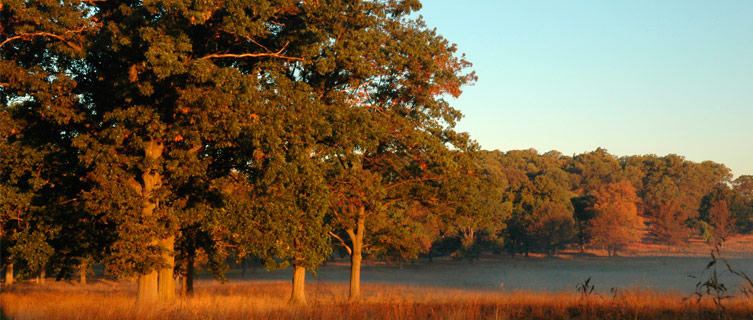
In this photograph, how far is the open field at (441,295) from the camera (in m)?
10.1

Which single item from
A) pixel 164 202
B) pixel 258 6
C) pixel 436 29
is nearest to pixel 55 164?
pixel 164 202

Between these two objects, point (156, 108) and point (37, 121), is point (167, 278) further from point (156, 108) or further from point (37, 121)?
point (37, 121)

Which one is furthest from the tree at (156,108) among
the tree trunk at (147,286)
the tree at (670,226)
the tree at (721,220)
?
the tree at (721,220)

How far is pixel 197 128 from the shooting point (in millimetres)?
16812

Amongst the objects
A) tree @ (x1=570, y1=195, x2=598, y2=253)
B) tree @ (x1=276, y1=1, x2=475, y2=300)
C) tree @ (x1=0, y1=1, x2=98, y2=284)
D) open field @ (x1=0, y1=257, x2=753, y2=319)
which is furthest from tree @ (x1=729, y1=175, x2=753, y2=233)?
tree @ (x1=0, y1=1, x2=98, y2=284)

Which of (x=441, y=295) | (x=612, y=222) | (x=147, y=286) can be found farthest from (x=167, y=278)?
(x=612, y=222)

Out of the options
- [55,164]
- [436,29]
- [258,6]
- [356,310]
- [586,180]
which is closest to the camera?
[356,310]

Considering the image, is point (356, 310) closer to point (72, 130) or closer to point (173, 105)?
point (173, 105)

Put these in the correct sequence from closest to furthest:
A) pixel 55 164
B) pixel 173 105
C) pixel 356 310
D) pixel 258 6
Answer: pixel 356 310
pixel 258 6
pixel 173 105
pixel 55 164

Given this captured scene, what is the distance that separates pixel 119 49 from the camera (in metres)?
17.5

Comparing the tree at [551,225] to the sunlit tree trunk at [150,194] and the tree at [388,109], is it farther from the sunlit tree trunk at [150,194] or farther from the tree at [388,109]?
the sunlit tree trunk at [150,194]

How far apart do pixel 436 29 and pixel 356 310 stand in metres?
19.4

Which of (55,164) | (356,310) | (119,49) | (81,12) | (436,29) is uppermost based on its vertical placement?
(436,29)

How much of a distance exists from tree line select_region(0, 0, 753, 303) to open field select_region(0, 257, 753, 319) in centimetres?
207
